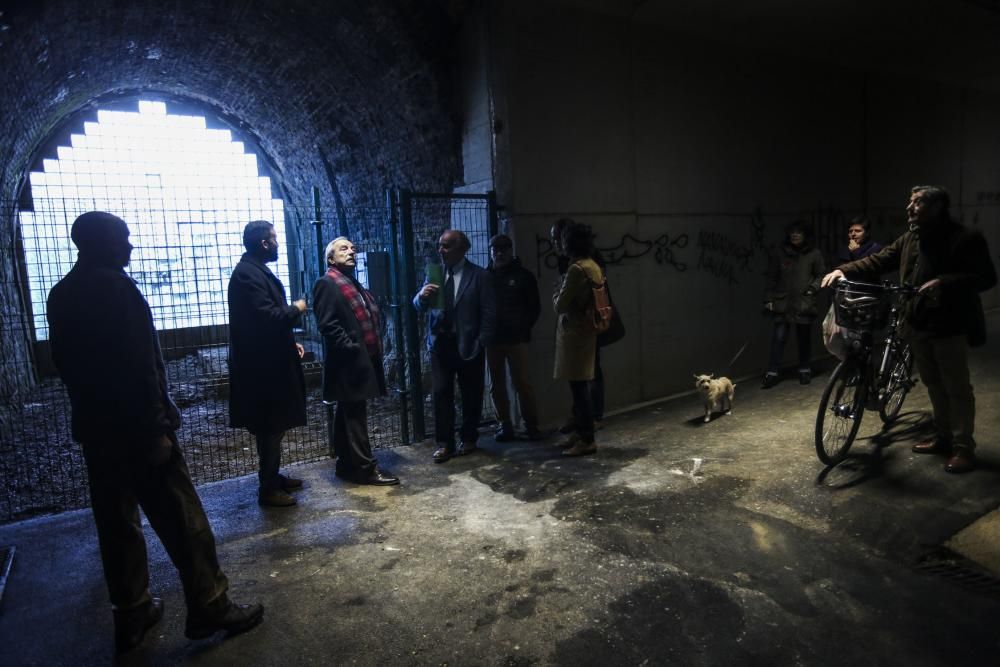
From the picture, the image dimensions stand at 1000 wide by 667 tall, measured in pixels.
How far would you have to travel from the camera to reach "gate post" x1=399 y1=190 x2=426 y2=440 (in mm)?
5523

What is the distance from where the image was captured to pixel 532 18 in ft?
19.5

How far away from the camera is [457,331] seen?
5.34 meters

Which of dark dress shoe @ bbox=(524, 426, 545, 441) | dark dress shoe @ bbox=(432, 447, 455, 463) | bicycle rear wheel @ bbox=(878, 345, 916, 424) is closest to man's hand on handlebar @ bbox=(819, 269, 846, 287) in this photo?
bicycle rear wheel @ bbox=(878, 345, 916, 424)

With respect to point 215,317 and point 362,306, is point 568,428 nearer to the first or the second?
point 362,306

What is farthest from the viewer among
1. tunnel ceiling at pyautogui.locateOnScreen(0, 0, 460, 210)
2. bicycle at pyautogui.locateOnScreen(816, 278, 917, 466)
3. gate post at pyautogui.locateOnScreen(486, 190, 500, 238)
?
tunnel ceiling at pyautogui.locateOnScreen(0, 0, 460, 210)

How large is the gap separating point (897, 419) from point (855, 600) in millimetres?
3056

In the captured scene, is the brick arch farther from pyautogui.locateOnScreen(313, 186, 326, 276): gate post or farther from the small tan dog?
the small tan dog

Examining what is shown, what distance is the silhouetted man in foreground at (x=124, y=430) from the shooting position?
2672 mm

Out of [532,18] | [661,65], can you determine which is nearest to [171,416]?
[532,18]

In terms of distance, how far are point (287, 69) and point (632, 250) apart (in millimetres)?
4735

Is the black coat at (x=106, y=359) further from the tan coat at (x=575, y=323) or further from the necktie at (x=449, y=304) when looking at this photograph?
the tan coat at (x=575, y=323)

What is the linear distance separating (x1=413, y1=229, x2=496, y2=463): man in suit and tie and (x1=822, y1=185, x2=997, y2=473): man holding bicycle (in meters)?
2.60

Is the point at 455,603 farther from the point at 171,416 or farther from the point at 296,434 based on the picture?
the point at 296,434

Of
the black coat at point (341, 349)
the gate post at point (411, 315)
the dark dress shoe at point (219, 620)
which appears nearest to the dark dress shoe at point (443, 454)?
the gate post at point (411, 315)
